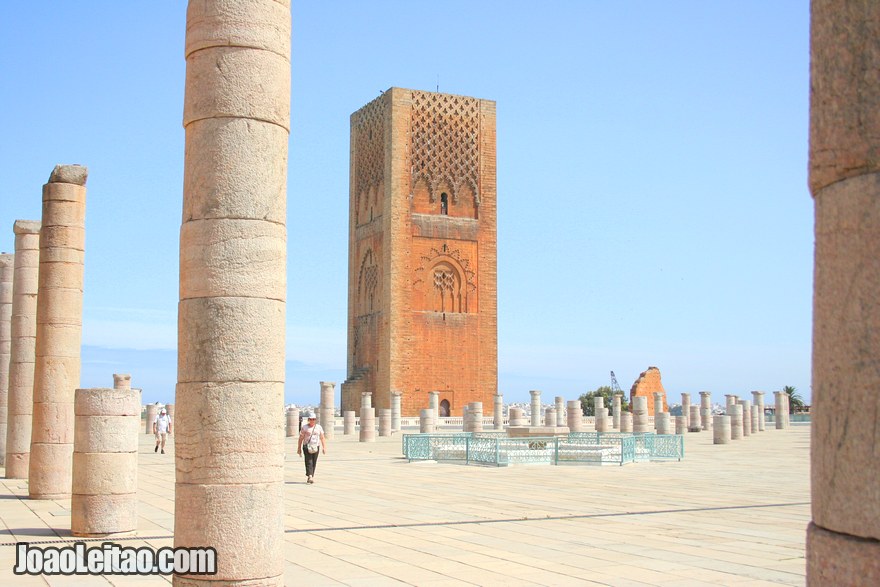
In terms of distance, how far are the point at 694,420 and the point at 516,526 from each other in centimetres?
2419

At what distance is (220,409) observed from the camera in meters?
5.05

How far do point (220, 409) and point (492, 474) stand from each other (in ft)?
30.6

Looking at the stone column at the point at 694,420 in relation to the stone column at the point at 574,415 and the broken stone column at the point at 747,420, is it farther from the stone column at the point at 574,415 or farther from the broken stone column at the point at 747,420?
the stone column at the point at 574,415

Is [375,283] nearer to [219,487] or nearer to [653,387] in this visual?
[653,387]

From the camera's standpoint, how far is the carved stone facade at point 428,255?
3734cm

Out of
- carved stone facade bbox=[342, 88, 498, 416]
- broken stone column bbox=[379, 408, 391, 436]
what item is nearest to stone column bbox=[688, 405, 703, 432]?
carved stone facade bbox=[342, 88, 498, 416]

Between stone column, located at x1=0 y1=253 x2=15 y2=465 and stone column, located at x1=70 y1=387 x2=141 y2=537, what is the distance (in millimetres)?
7962

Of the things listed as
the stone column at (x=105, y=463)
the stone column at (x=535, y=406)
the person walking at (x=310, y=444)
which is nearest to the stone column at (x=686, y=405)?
the stone column at (x=535, y=406)

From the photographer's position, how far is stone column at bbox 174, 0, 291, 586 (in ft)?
16.4

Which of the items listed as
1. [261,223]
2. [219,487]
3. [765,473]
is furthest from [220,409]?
[765,473]

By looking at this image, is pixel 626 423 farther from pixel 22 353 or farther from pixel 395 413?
pixel 22 353

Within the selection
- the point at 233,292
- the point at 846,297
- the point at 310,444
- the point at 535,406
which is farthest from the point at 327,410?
the point at 846,297

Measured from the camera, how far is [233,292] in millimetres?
5141

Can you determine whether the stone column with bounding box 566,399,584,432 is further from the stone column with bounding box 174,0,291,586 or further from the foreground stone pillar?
the foreground stone pillar
